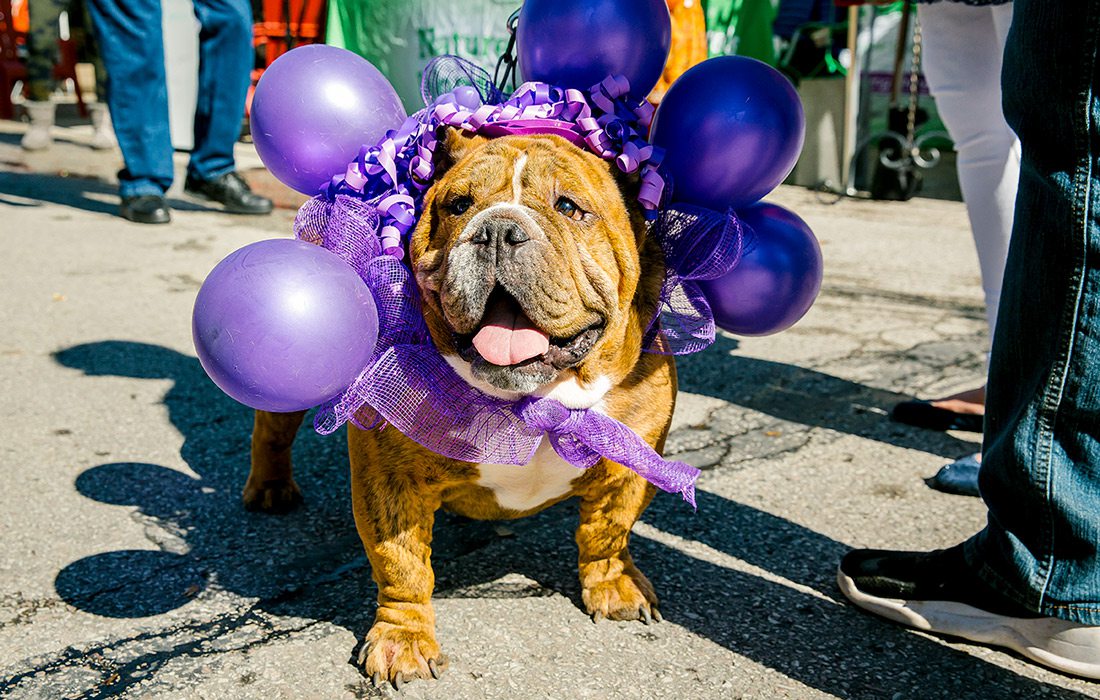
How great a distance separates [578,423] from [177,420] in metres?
1.71

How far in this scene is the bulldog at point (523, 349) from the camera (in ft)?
5.78

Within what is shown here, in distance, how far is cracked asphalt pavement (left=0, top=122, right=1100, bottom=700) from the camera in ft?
6.22

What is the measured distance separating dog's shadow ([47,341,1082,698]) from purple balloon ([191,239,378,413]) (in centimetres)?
60

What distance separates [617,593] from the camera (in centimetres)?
211

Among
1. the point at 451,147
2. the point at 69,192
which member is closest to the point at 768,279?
the point at 451,147

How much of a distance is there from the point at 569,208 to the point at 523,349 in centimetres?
31

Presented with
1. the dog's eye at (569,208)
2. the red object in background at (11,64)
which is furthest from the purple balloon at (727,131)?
the red object in background at (11,64)

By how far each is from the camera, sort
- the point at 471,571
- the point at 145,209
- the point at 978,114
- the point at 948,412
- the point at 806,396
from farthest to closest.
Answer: the point at 145,209 < the point at 806,396 < the point at 948,412 < the point at 978,114 < the point at 471,571

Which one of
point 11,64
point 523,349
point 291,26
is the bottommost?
point 523,349

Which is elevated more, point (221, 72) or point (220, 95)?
point (221, 72)

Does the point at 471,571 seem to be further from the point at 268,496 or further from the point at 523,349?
the point at 523,349

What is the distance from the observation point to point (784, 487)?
2.77 meters

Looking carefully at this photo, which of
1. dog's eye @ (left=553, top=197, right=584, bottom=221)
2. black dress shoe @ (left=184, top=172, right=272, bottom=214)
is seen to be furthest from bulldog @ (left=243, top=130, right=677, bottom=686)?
black dress shoe @ (left=184, top=172, right=272, bottom=214)

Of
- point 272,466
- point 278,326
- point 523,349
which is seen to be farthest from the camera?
point 272,466
